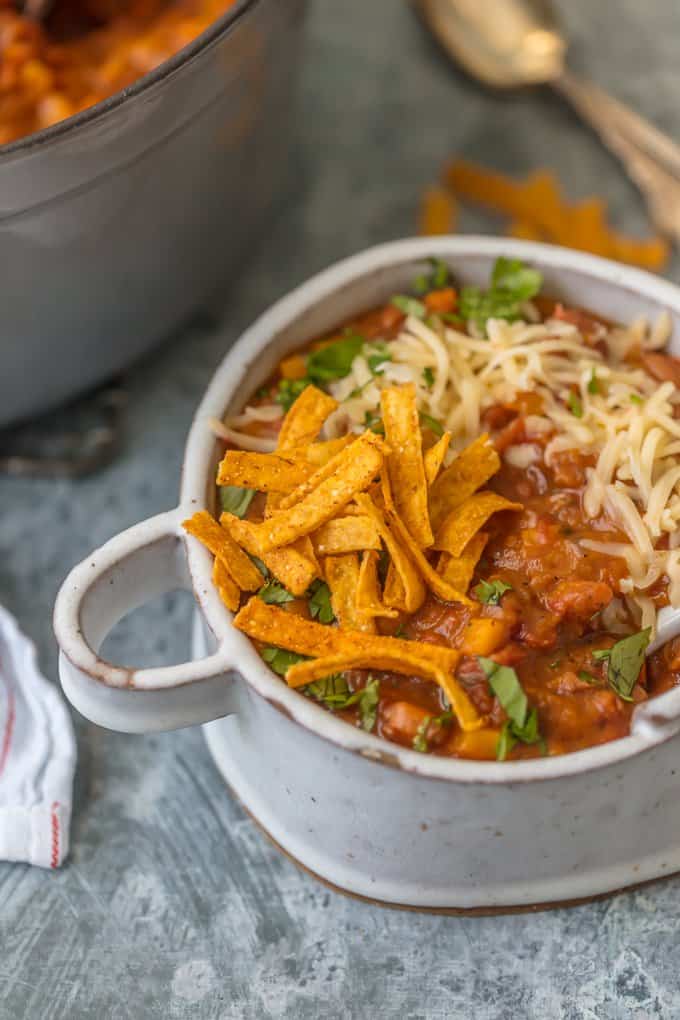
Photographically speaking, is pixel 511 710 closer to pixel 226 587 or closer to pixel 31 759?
pixel 226 587

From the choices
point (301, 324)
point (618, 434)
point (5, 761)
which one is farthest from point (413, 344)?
point (5, 761)

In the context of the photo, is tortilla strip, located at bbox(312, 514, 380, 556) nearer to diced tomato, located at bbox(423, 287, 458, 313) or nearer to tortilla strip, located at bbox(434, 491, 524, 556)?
tortilla strip, located at bbox(434, 491, 524, 556)

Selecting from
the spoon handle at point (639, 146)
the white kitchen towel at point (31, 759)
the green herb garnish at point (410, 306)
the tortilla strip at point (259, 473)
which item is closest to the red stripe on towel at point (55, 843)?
the white kitchen towel at point (31, 759)

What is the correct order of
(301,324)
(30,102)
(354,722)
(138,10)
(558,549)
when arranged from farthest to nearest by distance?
(138,10)
(30,102)
(301,324)
(558,549)
(354,722)

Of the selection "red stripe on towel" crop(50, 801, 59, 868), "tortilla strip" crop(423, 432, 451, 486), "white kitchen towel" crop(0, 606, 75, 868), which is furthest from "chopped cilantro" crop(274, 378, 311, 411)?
"red stripe on towel" crop(50, 801, 59, 868)

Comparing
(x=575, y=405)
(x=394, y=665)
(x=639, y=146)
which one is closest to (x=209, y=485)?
(x=394, y=665)

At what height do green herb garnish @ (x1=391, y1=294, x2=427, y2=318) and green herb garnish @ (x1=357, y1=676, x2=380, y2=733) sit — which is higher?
green herb garnish @ (x1=391, y1=294, x2=427, y2=318)

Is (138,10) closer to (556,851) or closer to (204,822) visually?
(204,822)
